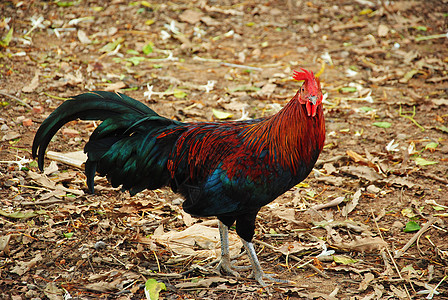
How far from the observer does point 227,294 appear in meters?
4.55

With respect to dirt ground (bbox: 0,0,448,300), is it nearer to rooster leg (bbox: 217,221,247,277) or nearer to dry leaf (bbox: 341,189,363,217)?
dry leaf (bbox: 341,189,363,217)

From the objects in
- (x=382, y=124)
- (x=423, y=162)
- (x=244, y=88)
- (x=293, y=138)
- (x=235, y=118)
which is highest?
(x=293, y=138)

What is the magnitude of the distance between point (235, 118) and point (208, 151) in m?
3.07

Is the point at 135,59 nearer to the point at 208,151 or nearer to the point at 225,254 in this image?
the point at 208,151

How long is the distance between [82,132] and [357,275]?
444 cm

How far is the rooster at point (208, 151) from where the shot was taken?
4.44 meters

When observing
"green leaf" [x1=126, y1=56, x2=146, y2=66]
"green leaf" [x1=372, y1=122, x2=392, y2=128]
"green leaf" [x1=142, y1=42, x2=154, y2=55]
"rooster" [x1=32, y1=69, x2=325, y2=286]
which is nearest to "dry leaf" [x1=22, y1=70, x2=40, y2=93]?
"green leaf" [x1=126, y1=56, x2=146, y2=66]

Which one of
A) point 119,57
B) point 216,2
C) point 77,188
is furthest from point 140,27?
point 77,188

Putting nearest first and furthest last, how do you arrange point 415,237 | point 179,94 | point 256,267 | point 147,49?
point 256,267 < point 415,237 < point 179,94 < point 147,49

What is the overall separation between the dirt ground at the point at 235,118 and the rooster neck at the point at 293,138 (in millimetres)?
1273

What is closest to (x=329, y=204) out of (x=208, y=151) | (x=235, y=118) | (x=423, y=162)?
(x=423, y=162)

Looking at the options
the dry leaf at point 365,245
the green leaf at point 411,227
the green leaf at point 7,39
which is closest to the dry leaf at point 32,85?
the green leaf at point 7,39

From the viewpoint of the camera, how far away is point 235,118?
7.64 metres

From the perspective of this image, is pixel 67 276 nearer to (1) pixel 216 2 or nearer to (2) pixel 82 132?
(2) pixel 82 132
